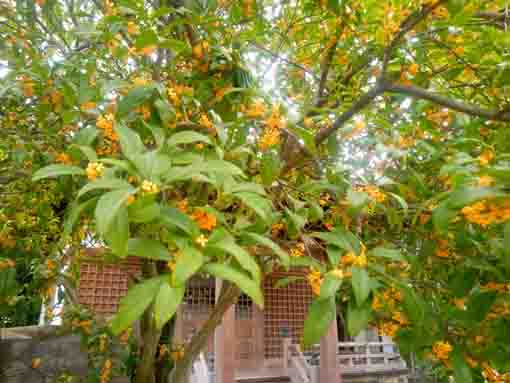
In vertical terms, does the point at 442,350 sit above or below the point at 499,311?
below

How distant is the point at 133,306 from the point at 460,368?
0.95 metres

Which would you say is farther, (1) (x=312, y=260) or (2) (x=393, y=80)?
(2) (x=393, y=80)

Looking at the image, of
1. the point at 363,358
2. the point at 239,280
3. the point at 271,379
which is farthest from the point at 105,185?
the point at 363,358

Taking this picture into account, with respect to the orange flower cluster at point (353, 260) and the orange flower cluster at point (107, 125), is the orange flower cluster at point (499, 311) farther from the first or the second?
the orange flower cluster at point (107, 125)

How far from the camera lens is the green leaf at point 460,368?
107cm

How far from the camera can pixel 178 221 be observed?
0.70 m

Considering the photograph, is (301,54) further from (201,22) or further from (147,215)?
(147,215)

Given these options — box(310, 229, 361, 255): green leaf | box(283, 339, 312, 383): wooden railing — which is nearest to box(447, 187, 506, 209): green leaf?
box(310, 229, 361, 255): green leaf

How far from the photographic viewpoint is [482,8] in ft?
5.29

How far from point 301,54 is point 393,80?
1.02 metres

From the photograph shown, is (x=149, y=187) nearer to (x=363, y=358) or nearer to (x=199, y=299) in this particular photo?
(x=199, y=299)

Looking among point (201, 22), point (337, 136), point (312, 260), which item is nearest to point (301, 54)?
point (337, 136)

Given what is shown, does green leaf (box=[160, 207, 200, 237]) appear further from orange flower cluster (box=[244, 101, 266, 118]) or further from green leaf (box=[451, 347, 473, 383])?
green leaf (box=[451, 347, 473, 383])

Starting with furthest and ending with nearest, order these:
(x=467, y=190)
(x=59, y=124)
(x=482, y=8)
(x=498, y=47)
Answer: (x=59, y=124), (x=482, y=8), (x=498, y=47), (x=467, y=190)
